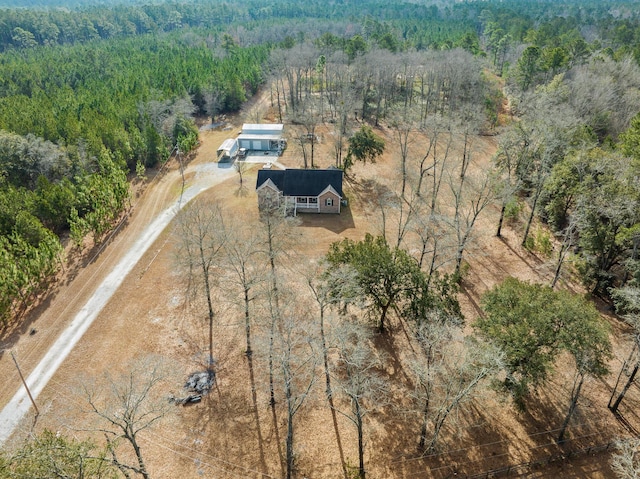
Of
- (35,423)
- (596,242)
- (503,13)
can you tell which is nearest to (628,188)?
(596,242)

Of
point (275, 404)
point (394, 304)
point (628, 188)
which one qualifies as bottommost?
point (275, 404)

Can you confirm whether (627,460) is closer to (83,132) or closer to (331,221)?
(331,221)

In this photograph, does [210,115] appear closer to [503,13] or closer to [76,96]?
[76,96]

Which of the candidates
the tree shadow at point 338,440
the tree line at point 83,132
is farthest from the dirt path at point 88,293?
the tree shadow at point 338,440

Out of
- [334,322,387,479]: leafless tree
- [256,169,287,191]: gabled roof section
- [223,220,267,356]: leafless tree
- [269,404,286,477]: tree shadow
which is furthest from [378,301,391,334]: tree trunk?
[256,169,287,191]: gabled roof section

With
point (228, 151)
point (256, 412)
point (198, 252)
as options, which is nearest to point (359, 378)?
point (256, 412)
